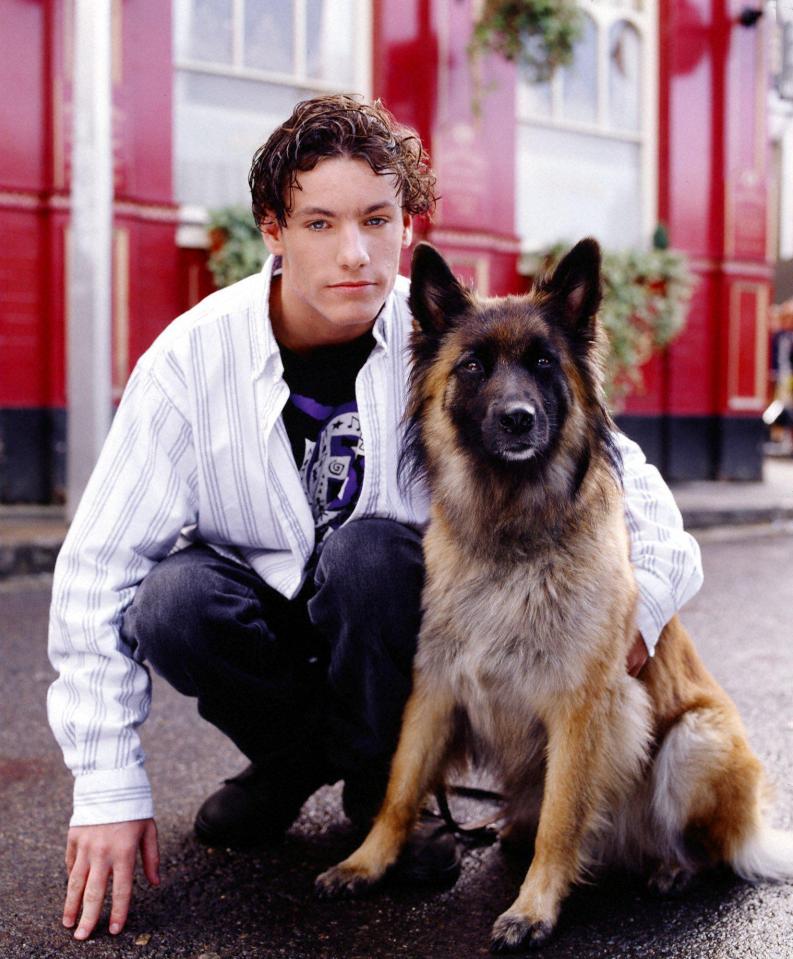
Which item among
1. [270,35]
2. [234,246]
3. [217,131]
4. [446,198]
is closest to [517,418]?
[234,246]

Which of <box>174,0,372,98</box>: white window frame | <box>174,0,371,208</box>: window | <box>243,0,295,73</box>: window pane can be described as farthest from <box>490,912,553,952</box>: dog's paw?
<box>243,0,295,73</box>: window pane

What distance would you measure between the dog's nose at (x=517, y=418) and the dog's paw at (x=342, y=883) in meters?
1.02

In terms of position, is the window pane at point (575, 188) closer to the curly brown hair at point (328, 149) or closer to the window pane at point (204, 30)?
the window pane at point (204, 30)

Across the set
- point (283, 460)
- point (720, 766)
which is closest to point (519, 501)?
point (283, 460)

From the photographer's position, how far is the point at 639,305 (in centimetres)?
940

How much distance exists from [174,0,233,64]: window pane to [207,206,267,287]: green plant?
1.40 meters

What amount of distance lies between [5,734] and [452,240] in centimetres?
663

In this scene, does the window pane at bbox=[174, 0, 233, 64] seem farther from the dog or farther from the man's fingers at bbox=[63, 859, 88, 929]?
the man's fingers at bbox=[63, 859, 88, 929]

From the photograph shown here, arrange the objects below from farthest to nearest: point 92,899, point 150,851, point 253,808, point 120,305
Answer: point 120,305, point 253,808, point 150,851, point 92,899

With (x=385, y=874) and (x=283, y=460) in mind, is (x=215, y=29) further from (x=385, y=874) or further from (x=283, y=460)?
(x=385, y=874)

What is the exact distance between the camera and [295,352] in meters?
2.52

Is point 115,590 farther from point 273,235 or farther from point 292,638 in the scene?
point 273,235

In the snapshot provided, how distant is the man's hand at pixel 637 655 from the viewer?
7.36 ft

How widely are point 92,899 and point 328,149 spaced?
161 cm
